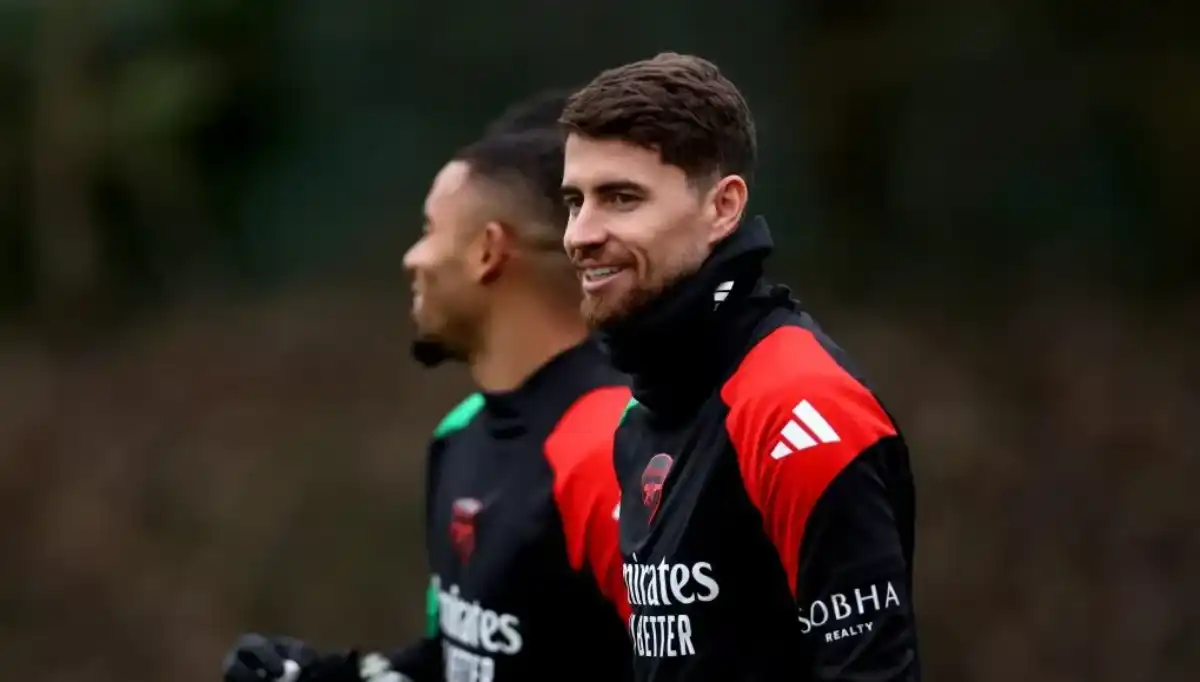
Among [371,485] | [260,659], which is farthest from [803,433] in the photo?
[371,485]

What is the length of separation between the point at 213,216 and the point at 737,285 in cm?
940

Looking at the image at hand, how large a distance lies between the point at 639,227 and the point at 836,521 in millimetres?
546

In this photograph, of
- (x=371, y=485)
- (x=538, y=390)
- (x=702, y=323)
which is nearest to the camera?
(x=702, y=323)

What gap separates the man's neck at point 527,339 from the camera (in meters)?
3.78

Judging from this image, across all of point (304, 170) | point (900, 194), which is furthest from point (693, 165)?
point (304, 170)

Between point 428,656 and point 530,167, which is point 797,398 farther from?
point 428,656

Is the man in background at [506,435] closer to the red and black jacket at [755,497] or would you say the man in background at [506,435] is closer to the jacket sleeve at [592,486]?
the jacket sleeve at [592,486]

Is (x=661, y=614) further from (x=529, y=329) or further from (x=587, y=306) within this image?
(x=529, y=329)

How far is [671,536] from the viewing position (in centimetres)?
264

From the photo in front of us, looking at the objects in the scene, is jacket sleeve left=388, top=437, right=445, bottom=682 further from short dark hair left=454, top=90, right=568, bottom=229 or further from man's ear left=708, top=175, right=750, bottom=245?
man's ear left=708, top=175, right=750, bottom=245

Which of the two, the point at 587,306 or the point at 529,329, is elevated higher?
the point at 587,306

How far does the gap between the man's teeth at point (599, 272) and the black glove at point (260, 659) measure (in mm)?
1475

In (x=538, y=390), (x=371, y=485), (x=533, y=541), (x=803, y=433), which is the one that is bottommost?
(x=371, y=485)

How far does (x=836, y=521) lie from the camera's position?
241 cm
